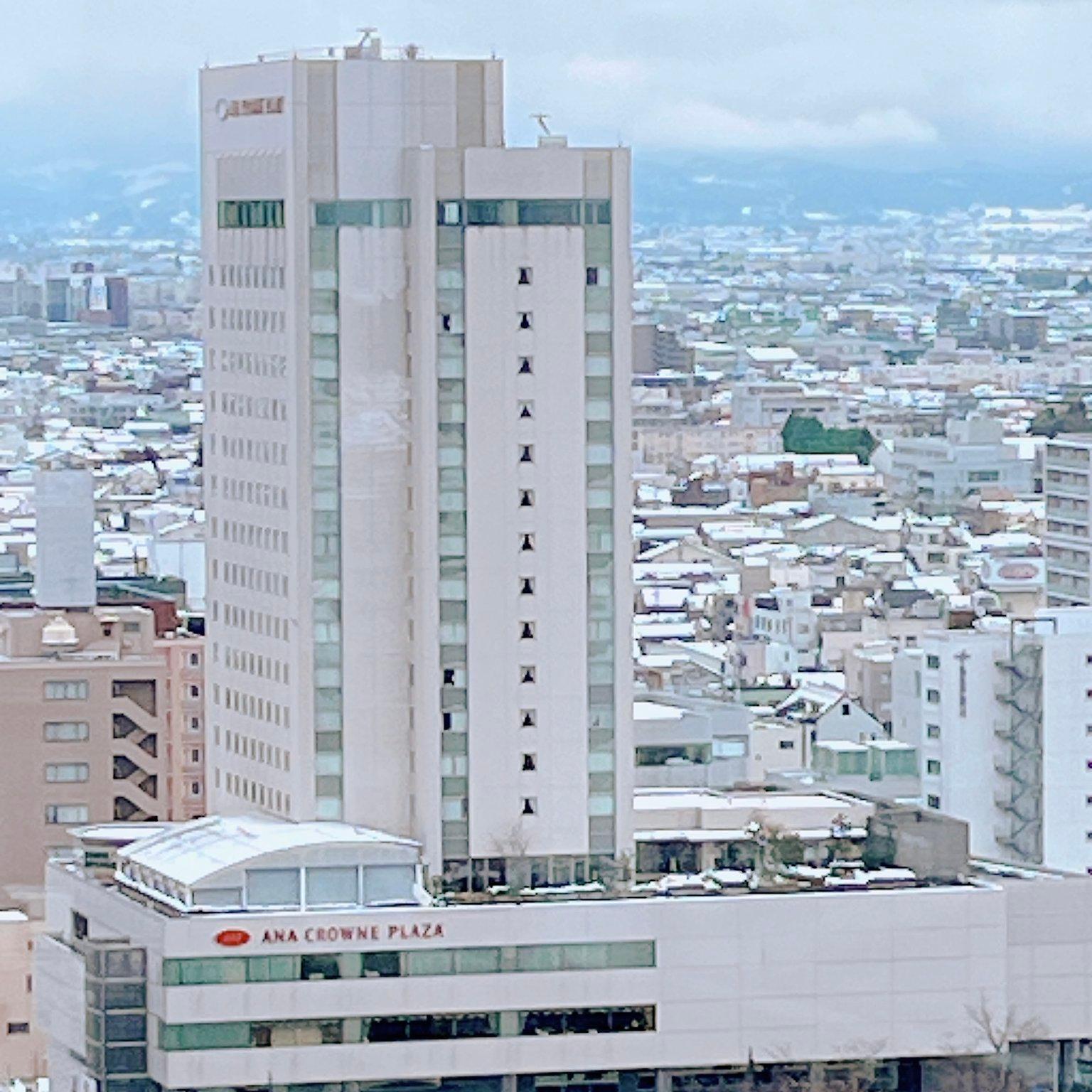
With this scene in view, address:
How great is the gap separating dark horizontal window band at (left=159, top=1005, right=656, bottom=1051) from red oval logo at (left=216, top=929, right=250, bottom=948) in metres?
0.34

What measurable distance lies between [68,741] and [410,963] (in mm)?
7135

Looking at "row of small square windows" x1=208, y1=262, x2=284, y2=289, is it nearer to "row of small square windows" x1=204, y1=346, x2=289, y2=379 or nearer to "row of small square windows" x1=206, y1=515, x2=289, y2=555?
"row of small square windows" x1=204, y1=346, x2=289, y2=379

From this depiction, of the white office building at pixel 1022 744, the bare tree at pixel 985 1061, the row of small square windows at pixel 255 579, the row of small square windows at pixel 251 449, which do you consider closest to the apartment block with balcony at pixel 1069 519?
the white office building at pixel 1022 744

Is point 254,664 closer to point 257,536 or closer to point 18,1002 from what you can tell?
point 257,536

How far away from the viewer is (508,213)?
21.8 metres

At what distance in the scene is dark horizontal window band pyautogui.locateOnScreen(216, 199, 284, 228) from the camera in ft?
73.1

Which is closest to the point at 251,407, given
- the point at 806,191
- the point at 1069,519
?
the point at 1069,519

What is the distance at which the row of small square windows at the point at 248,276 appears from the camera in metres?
22.2

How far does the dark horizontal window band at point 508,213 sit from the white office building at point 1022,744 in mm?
6991

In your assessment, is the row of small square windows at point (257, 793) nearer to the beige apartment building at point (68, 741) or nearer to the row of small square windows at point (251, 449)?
the row of small square windows at point (251, 449)

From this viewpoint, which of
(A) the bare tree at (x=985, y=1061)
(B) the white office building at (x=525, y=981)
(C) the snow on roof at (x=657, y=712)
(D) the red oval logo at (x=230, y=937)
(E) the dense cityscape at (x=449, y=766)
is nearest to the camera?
(D) the red oval logo at (x=230, y=937)

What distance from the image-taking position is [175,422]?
7800cm

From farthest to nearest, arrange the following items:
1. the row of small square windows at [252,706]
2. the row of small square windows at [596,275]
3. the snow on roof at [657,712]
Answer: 1. the snow on roof at [657,712]
2. the row of small square windows at [252,706]
3. the row of small square windows at [596,275]

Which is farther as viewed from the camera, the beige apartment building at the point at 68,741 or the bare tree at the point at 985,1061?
the beige apartment building at the point at 68,741
